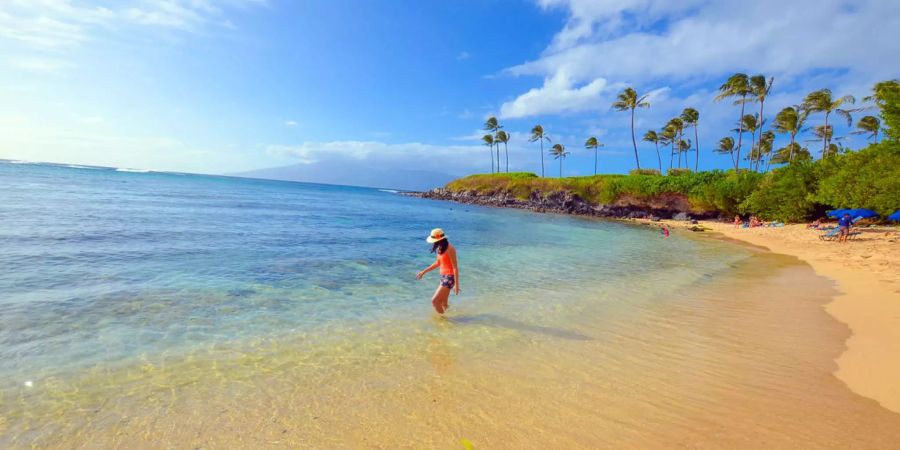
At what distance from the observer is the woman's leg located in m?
8.69

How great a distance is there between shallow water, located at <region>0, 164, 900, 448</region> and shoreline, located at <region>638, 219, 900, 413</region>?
36cm

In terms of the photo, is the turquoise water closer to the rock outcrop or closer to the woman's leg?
the woman's leg

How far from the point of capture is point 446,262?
8.50 meters

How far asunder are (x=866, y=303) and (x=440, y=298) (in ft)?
37.3

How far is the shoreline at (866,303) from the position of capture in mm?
5812

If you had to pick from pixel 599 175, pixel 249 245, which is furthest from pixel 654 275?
pixel 599 175

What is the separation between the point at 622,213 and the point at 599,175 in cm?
1346

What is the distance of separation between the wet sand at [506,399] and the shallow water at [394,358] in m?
0.03

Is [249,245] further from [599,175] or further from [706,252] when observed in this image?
[599,175]

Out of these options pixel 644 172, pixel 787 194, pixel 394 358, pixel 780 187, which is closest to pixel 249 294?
pixel 394 358

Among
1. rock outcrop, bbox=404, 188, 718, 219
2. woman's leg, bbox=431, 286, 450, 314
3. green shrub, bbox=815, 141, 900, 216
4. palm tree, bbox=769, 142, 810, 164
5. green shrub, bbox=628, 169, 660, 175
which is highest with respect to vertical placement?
palm tree, bbox=769, 142, 810, 164

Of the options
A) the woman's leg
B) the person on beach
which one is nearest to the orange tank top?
the woman's leg

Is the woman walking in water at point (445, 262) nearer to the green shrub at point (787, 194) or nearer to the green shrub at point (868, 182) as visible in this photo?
the green shrub at point (868, 182)

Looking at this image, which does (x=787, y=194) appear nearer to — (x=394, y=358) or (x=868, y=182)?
(x=868, y=182)
